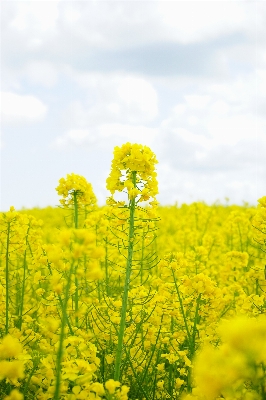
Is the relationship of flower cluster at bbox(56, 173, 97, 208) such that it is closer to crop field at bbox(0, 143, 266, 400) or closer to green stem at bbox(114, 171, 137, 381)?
→ crop field at bbox(0, 143, 266, 400)

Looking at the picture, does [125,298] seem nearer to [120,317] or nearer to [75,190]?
[120,317]

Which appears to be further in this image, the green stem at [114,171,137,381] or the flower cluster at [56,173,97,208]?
the flower cluster at [56,173,97,208]

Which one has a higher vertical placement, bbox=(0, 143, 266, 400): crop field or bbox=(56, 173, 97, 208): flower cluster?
bbox=(56, 173, 97, 208): flower cluster

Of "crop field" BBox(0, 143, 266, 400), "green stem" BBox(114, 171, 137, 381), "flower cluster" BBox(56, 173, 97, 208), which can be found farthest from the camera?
"flower cluster" BBox(56, 173, 97, 208)

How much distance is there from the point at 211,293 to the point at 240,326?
7.57 ft

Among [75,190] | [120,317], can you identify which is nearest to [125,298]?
[120,317]

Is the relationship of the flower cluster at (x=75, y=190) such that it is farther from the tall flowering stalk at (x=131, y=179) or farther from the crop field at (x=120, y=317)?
the tall flowering stalk at (x=131, y=179)

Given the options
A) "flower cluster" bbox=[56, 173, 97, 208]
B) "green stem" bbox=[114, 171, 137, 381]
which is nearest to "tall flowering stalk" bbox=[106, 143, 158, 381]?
"green stem" bbox=[114, 171, 137, 381]

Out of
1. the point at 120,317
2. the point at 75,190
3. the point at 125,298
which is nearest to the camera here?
the point at 125,298

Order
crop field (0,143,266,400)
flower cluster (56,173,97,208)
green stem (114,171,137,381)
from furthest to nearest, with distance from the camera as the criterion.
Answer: flower cluster (56,173,97,208), green stem (114,171,137,381), crop field (0,143,266,400)

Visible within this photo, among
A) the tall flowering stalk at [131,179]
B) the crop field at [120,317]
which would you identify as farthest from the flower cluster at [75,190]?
the tall flowering stalk at [131,179]

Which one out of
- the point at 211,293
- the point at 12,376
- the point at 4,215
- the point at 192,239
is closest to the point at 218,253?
the point at 192,239

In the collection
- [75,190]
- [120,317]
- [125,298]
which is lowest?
[120,317]

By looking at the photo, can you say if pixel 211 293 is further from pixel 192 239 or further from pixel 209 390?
pixel 192 239
